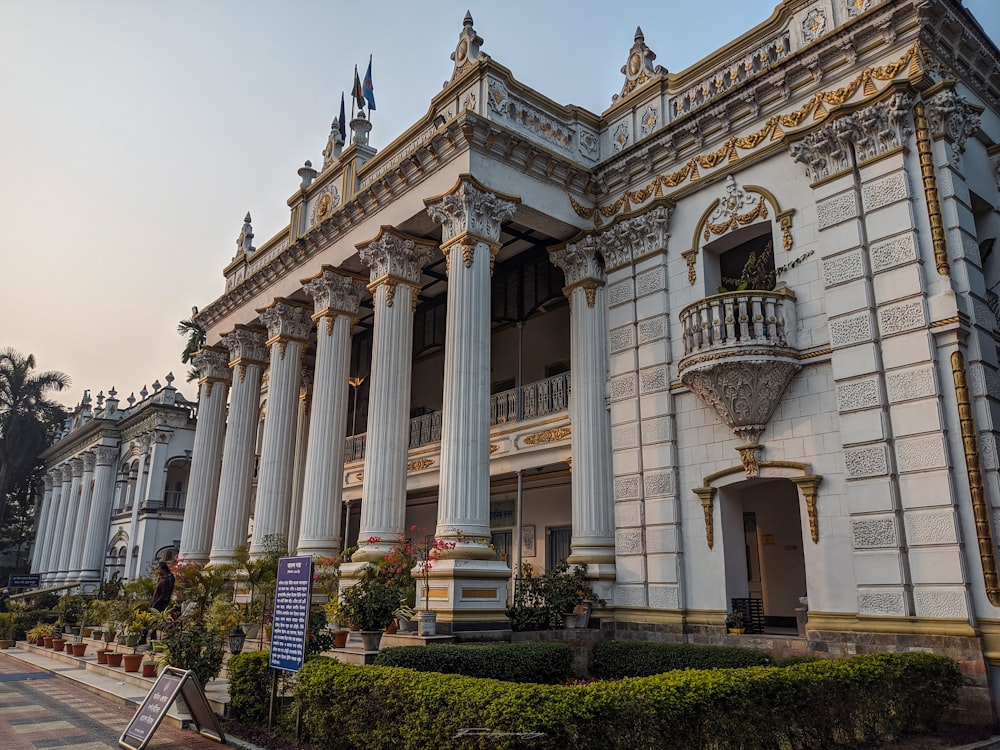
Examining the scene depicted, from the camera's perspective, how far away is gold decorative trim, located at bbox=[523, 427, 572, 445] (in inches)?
692

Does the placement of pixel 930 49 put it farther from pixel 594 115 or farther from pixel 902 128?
pixel 594 115

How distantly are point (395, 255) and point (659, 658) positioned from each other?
420 inches

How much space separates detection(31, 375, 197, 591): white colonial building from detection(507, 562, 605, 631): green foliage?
31.8m

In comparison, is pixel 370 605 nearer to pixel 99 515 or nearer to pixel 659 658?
pixel 659 658

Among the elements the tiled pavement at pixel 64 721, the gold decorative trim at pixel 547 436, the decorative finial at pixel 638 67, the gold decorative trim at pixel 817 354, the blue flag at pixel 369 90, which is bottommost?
the tiled pavement at pixel 64 721

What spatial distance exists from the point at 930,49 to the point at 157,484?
42.2m

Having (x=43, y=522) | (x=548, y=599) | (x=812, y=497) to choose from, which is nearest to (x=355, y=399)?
(x=548, y=599)

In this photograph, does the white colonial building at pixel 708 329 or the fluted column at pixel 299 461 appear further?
the fluted column at pixel 299 461

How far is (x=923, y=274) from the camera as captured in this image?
1166 cm

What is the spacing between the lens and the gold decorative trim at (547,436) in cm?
1758

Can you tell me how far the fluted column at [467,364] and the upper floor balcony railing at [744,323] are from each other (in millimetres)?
4232

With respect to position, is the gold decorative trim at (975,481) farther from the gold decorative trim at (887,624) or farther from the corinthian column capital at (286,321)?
the corinthian column capital at (286,321)

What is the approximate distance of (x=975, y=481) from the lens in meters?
10.5

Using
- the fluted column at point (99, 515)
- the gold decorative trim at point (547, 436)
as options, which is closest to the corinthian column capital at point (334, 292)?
the gold decorative trim at point (547, 436)
